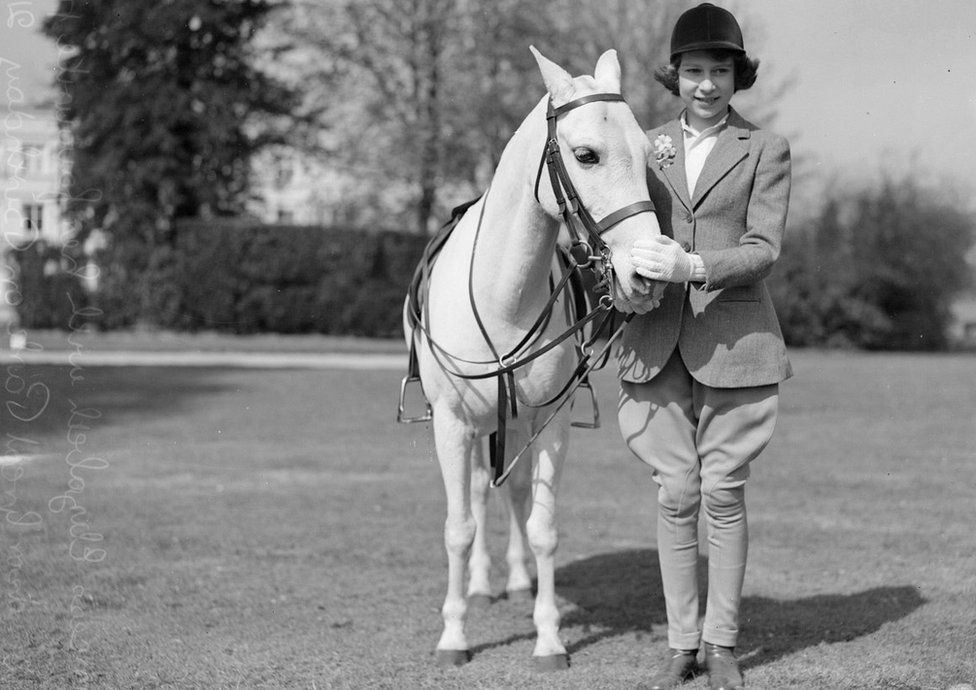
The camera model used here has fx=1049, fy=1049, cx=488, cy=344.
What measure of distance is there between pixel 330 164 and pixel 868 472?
25839 mm

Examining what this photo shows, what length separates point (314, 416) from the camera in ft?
46.5

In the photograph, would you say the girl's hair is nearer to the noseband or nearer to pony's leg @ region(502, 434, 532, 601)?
the noseband

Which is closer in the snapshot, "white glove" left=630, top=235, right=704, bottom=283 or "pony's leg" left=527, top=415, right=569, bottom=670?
"white glove" left=630, top=235, right=704, bottom=283

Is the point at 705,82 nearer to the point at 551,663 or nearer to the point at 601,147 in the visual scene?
the point at 601,147

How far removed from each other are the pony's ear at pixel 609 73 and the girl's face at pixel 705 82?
0.33 metres

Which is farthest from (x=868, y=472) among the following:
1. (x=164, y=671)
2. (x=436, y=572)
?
(x=164, y=671)

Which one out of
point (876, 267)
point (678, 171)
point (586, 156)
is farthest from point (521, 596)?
point (876, 267)

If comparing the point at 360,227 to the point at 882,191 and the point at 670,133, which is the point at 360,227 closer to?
the point at 882,191

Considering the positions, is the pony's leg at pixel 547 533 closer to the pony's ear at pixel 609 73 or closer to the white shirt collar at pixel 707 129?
the white shirt collar at pixel 707 129

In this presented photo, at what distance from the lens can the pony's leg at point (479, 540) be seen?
5785 mm

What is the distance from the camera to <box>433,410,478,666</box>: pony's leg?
471cm

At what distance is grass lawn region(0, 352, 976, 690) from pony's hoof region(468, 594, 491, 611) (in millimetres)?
126

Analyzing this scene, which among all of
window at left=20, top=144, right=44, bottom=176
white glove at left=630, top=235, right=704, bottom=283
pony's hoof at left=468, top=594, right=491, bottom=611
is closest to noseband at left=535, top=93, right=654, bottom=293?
white glove at left=630, top=235, right=704, bottom=283

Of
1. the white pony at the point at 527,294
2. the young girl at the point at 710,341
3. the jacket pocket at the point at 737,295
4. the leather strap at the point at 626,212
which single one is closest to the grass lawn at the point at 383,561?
the young girl at the point at 710,341
